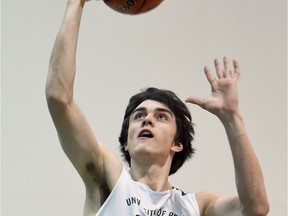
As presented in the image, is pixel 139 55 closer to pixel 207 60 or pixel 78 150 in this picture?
pixel 207 60

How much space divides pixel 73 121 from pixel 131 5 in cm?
40

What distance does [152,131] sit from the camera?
162 cm

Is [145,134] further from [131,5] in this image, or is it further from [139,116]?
[131,5]

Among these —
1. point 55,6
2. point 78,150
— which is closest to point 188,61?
point 55,6

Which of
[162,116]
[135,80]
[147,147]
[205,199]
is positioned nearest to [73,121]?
[147,147]

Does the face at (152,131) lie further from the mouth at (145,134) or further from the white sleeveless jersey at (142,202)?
the white sleeveless jersey at (142,202)

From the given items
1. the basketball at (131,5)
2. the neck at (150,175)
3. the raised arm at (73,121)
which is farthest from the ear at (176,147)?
the basketball at (131,5)

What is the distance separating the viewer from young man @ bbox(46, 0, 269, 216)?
1363mm

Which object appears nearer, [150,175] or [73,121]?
[73,121]

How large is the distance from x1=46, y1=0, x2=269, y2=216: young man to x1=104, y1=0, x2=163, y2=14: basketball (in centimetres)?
13

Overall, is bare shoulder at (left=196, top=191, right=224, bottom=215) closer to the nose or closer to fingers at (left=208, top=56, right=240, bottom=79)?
the nose

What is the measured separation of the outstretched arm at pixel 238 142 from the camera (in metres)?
1.38

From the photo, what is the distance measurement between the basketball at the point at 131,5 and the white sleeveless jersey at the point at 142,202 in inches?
18.7

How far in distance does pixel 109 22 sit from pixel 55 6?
0.92ft
